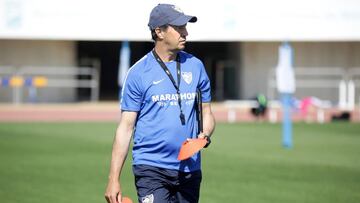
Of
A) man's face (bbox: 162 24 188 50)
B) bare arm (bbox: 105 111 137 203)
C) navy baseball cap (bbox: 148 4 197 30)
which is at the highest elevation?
navy baseball cap (bbox: 148 4 197 30)

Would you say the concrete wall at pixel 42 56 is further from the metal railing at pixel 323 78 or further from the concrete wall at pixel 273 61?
the metal railing at pixel 323 78

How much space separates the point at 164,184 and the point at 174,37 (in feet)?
3.70

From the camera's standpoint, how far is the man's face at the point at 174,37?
6.96 meters

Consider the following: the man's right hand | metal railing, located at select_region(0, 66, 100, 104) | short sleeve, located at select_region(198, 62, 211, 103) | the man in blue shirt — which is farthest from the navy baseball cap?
metal railing, located at select_region(0, 66, 100, 104)

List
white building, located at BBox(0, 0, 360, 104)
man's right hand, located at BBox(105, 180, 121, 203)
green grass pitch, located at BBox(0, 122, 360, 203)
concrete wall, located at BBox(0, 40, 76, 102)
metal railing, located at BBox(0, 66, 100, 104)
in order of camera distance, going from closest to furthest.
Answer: man's right hand, located at BBox(105, 180, 121, 203), green grass pitch, located at BBox(0, 122, 360, 203), white building, located at BBox(0, 0, 360, 104), metal railing, located at BBox(0, 66, 100, 104), concrete wall, located at BBox(0, 40, 76, 102)

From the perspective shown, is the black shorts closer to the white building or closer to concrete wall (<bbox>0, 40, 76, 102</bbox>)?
the white building

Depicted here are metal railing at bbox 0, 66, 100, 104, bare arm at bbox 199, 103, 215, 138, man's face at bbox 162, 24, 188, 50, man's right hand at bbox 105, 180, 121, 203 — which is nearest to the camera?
man's right hand at bbox 105, 180, 121, 203

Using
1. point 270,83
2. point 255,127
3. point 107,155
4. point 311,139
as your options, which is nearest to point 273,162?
point 107,155

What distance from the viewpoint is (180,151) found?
6695mm

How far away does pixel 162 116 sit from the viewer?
22.7ft

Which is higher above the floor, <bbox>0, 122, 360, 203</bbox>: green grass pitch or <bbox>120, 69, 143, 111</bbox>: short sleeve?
<bbox>120, 69, 143, 111</bbox>: short sleeve

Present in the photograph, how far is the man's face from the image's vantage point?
696 centimetres

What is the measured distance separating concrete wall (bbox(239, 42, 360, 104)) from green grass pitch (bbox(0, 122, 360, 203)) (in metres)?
10.9

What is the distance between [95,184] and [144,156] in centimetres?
628
